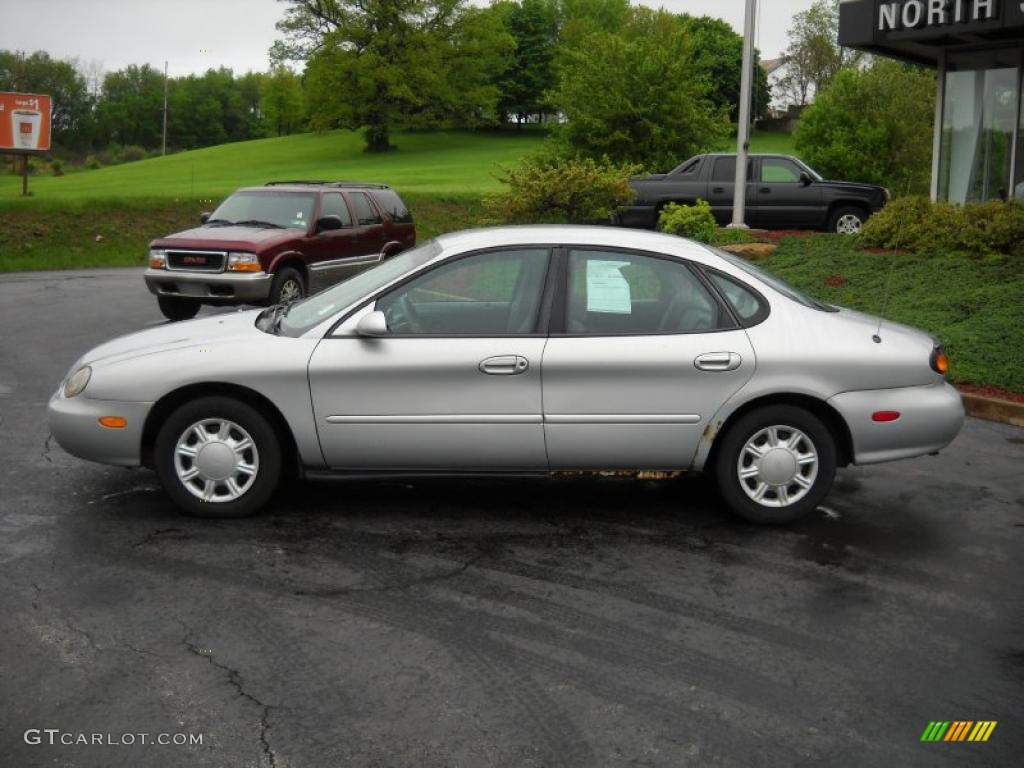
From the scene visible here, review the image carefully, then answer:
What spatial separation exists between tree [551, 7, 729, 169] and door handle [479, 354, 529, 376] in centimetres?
2214

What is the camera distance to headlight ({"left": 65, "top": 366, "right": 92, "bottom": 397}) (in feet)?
21.7

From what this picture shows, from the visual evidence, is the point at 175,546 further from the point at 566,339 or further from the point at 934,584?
the point at 934,584

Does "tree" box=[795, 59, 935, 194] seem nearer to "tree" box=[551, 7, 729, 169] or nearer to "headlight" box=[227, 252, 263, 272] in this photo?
"tree" box=[551, 7, 729, 169]

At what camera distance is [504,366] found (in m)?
6.41

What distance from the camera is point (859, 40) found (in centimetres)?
1892

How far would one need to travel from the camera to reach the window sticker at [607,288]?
6625mm

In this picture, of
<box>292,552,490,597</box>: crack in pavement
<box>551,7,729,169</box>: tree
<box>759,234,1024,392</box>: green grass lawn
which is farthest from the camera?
<box>551,7,729,169</box>: tree

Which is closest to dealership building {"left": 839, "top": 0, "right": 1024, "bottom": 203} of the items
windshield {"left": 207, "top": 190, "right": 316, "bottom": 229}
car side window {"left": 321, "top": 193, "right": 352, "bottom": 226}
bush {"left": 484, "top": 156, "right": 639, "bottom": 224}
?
bush {"left": 484, "top": 156, "right": 639, "bottom": 224}

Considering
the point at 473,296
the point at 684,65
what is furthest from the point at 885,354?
the point at 684,65

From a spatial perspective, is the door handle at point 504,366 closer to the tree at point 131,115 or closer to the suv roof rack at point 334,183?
the suv roof rack at point 334,183

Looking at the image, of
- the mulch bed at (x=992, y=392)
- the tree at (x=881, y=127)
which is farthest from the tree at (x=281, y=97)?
the mulch bed at (x=992, y=392)

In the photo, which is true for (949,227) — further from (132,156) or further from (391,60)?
(132,156)

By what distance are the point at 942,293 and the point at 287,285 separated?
26.4 feet

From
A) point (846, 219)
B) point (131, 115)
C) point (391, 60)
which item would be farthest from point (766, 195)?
point (131, 115)
